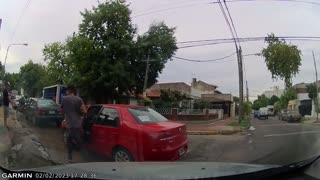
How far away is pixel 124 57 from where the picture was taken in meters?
3.40

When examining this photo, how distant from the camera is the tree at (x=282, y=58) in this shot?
301cm

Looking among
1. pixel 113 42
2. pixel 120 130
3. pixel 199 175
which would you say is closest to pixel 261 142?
pixel 199 175

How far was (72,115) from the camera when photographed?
3717mm

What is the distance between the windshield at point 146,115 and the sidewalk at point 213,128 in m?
0.27

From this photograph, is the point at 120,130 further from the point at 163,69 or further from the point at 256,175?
the point at 256,175

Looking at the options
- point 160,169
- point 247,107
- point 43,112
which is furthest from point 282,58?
point 43,112

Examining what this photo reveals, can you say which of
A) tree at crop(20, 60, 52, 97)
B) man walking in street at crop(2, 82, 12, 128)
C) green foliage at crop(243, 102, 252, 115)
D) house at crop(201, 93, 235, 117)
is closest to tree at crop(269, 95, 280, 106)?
green foliage at crop(243, 102, 252, 115)

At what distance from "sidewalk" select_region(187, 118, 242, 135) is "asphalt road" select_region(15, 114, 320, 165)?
4cm

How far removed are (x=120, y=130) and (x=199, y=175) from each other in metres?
0.95

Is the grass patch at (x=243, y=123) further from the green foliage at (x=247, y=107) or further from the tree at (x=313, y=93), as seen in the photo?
the tree at (x=313, y=93)

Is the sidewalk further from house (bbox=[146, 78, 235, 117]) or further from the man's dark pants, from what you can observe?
the man's dark pants

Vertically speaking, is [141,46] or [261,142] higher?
[141,46]

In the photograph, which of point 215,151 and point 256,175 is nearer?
point 256,175

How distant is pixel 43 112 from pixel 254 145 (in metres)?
1.97
